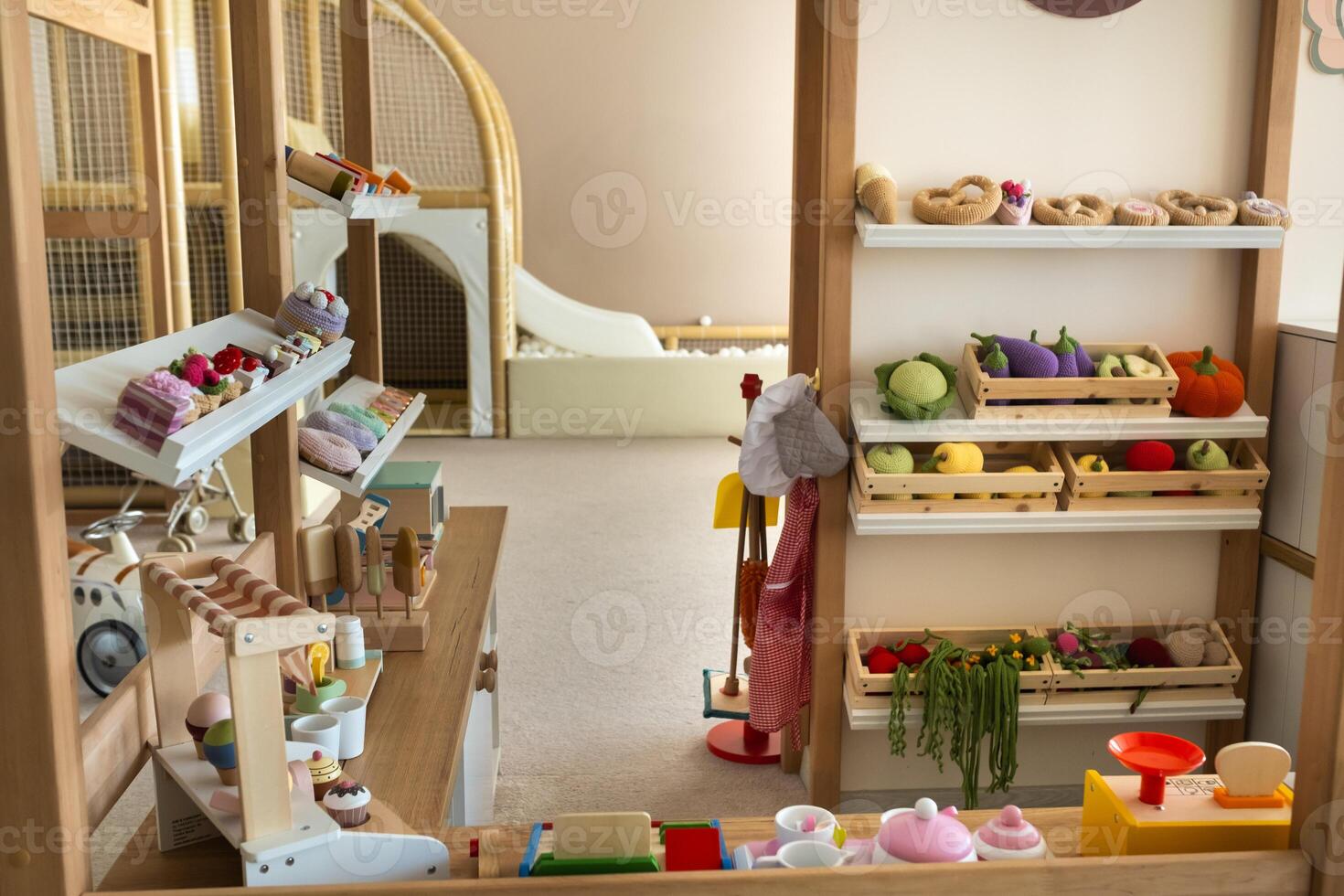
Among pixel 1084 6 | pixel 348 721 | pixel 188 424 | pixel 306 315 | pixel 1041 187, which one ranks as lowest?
pixel 348 721

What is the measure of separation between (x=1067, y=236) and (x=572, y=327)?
5.11 metres

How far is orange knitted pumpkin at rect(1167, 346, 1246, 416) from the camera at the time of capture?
8.73 ft

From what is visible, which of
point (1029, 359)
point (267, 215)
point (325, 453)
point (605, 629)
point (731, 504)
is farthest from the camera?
point (605, 629)

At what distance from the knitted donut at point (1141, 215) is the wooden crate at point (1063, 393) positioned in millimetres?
300

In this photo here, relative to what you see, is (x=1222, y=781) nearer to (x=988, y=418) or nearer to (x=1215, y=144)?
(x=988, y=418)

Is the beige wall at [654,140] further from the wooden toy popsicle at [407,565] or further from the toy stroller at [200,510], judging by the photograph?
the wooden toy popsicle at [407,565]

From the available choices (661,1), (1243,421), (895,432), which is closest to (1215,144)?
(1243,421)

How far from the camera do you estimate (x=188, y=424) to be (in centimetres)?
152

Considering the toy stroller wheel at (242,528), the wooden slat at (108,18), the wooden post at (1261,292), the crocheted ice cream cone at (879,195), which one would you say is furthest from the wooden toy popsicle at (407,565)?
the toy stroller wheel at (242,528)

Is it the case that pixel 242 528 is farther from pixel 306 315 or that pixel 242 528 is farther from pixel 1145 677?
pixel 1145 677

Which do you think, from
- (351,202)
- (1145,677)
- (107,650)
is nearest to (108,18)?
(107,650)

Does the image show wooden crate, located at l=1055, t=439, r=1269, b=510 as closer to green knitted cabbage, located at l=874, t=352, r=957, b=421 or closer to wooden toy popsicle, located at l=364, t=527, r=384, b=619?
green knitted cabbage, located at l=874, t=352, r=957, b=421

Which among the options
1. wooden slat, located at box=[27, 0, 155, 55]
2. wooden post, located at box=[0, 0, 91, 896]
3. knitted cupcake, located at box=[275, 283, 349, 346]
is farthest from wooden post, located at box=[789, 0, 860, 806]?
wooden slat, located at box=[27, 0, 155, 55]

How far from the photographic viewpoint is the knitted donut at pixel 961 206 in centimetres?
254
